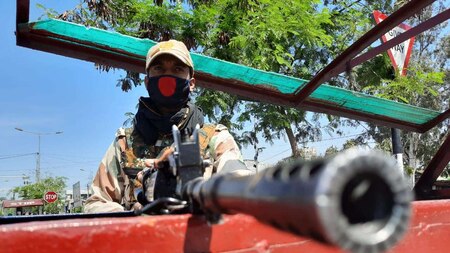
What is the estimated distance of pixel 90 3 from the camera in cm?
898

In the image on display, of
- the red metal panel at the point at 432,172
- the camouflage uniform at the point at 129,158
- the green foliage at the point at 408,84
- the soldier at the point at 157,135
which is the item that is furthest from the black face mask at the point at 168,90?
the green foliage at the point at 408,84


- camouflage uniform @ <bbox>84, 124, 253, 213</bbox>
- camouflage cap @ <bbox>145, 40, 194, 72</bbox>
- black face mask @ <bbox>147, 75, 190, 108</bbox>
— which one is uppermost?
camouflage cap @ <bbox>145, 40, 194, 72</bbox>

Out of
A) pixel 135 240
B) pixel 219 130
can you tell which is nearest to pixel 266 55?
pixel 219 130

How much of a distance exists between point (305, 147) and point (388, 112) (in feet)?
50.3

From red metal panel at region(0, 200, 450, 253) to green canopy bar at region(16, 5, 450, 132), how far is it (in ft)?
6.40

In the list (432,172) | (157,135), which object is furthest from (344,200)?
(432,172)

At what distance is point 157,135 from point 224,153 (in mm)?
371

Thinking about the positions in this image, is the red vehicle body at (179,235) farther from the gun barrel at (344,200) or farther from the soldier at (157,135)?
the soldier at (157,135)

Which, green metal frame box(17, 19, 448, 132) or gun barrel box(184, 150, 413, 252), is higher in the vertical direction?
green metal frame box(17, 19, 448, 132)

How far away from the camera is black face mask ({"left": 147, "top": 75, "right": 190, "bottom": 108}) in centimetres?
236

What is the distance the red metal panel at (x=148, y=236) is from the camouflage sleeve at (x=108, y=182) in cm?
118

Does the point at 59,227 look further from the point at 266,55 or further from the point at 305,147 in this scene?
the point at 305,147

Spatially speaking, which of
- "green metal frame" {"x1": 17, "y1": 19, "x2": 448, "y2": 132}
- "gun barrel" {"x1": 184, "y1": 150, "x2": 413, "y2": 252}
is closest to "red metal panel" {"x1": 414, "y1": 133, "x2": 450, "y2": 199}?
"green metal frame" {"x1": 17, "y1": 19, "x2": 448, "y2": 132}

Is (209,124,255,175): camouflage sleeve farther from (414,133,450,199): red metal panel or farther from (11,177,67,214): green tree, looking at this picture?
(11,177,67,214): green tree
